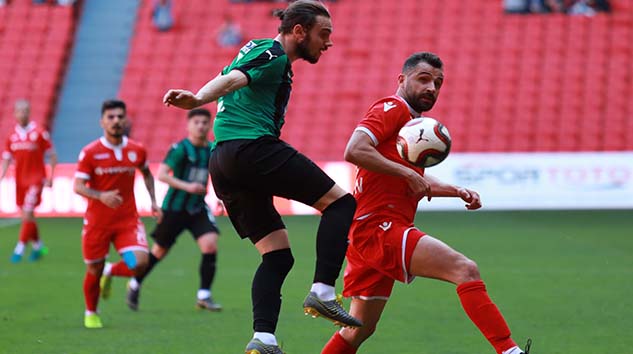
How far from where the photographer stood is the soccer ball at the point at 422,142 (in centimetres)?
573

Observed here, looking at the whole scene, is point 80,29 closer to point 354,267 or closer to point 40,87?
point 40,87

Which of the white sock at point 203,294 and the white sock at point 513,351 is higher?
the white sock at point 203,294

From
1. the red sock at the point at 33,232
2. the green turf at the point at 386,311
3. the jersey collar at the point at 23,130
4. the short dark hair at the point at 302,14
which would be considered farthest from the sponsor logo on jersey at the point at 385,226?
the jersey collar at the point at 23,130

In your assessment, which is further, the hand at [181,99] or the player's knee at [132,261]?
the player's knee at [132,261]

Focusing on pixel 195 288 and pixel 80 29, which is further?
pixel 80 29

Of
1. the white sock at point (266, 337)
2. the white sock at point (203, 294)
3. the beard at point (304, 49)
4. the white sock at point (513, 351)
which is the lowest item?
the white sock at point (266, 337)

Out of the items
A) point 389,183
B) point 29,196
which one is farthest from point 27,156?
point 389,183

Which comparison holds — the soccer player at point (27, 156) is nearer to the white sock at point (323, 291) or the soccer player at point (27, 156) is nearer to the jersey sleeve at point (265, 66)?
the jersey sleeve at point (265, 66)

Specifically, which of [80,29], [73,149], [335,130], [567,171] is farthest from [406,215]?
[80,29]

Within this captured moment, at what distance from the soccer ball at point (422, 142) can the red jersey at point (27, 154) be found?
9623 millimetres

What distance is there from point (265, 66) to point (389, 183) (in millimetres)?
1122

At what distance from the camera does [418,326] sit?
334 inches

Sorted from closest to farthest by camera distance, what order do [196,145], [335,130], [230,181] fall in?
[230,181]
[196,145]
[335,130]

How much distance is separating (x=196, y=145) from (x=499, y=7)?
600 inches
